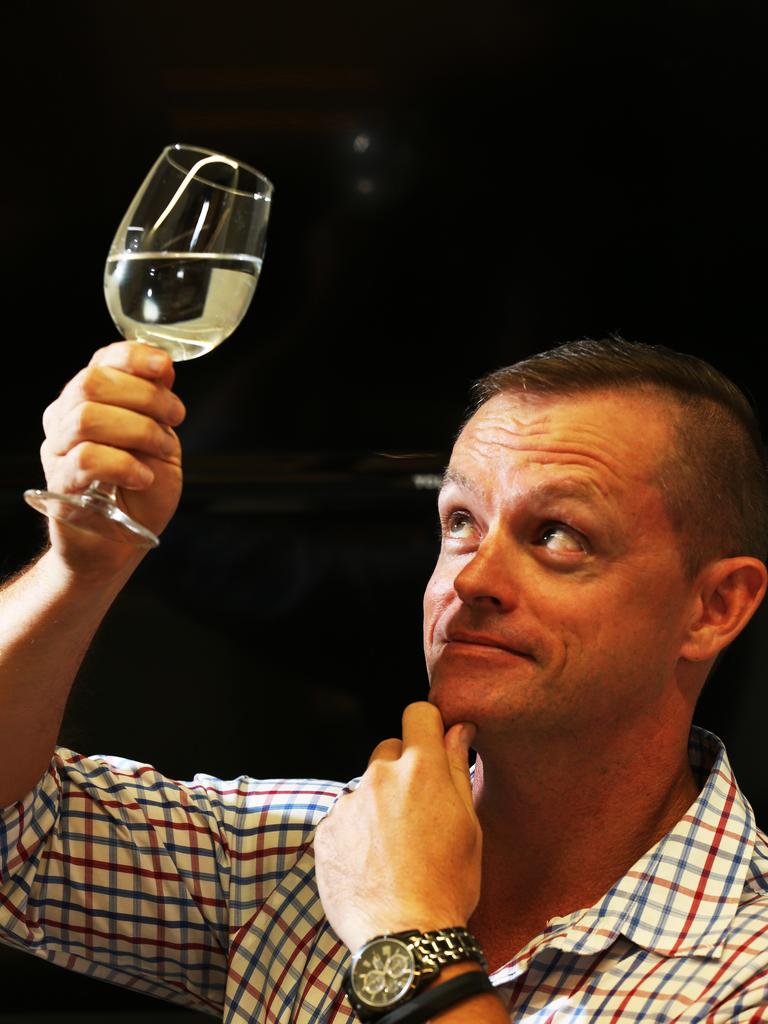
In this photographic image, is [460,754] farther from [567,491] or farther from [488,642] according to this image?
[567,491]

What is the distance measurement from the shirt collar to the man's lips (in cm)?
28

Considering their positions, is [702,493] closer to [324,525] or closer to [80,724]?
[324,525]

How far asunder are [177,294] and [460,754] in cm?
60

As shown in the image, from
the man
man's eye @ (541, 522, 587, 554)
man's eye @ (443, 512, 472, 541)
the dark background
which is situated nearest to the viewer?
the man

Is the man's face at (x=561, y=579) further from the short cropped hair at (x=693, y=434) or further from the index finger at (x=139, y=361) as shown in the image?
the index finger at (x=139, y=361)

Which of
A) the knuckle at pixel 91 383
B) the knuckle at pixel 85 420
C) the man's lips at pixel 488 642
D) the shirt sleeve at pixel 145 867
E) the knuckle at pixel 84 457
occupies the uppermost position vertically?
the knuckle at pixel 91 383

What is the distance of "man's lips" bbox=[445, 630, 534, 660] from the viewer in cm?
159

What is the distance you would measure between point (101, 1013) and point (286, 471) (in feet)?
3.57

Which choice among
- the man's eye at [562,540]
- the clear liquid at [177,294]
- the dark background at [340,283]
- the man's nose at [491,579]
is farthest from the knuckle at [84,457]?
the dark background at [340,283]

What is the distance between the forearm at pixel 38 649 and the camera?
5.04ft

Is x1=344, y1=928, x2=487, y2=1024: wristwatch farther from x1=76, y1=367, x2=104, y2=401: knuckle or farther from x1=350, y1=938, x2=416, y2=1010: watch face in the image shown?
x1=76, y1=367, x2=104, y2=401: knuckle

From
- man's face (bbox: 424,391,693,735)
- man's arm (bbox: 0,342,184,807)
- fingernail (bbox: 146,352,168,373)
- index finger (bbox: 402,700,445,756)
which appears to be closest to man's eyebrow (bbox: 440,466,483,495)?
man's face (bbox: 424,391,693,735)

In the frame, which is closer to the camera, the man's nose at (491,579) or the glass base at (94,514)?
the glass base at (94,514)

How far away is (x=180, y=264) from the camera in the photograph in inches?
53.7
